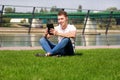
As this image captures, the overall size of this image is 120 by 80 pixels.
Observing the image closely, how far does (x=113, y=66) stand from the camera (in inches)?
282

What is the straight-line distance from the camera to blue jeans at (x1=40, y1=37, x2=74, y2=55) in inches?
354

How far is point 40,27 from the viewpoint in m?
17.5

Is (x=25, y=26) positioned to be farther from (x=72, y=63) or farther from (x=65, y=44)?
(x=72, y=63)

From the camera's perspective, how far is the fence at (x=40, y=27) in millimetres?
15776

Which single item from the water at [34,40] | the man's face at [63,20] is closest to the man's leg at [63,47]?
the man's face at [63,20]

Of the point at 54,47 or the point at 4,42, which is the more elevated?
the point at 54,47

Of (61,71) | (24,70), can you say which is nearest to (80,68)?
(61,71)

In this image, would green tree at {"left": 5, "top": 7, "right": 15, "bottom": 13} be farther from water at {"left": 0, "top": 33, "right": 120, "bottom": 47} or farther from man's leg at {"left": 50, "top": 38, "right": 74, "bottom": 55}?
man's leg at {"left": 50, "top": 38, "right": 74, "bottom": 55}

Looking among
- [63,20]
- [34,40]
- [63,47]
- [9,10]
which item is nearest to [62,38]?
[63,47]

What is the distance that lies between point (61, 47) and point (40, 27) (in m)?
8.49

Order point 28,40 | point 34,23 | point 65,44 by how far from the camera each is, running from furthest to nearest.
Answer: point 34,23 → point 28,40 → point 65,44

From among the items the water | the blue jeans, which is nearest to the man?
the blue jeans

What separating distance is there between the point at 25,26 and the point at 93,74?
1182 cm

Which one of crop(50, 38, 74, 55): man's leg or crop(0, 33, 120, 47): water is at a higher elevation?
crop(50, 38, 74, 55): man's leg
